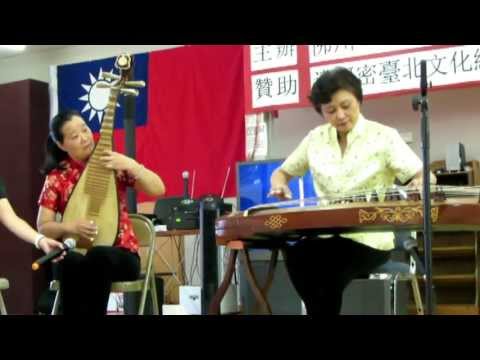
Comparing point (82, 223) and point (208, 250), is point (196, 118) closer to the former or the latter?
point (208, 250)

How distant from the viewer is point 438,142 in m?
4.16

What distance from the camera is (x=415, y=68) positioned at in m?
3.80

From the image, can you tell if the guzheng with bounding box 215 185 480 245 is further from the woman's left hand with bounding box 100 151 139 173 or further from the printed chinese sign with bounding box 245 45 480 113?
the printed chinese sign with bounding box 245 45 480 113

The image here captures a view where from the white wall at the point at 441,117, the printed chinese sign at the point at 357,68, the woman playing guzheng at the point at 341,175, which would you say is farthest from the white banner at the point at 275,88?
the woman playing guzheng at the point at 341,175

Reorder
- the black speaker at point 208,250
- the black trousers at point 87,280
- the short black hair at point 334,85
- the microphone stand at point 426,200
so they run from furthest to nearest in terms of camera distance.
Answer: the black speaker at point 208,250 < the black trousers at point 87,280 < the short black hair at point 334,85 < the microphone stand at point 426,200

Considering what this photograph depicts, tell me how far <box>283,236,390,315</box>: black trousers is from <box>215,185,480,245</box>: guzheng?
3.4 inches

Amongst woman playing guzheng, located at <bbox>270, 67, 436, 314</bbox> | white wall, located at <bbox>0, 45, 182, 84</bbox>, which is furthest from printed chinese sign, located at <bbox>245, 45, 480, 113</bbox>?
woman playing guzheng, located at <bbox>270, 67, 436, 314</bbox>

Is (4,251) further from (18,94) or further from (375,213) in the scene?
(375,213)

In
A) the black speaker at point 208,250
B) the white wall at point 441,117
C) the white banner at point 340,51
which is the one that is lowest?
the black speaker at point 208,250

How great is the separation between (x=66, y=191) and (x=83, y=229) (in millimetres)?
197

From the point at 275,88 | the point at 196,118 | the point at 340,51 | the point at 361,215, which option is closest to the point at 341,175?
the point at 361,215

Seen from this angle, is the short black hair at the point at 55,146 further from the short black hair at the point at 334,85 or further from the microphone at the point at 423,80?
the microphone at the point at 423,80

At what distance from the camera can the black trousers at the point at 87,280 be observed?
1.82 m
